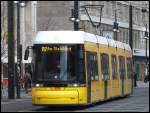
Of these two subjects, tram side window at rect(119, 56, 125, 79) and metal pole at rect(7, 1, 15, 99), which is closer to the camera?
tram side window at rect(119, 56, 125, 79)

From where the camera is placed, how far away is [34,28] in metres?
75.8

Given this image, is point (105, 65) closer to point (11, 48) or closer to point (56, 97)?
point (56, 97)

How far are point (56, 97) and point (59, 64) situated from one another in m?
1.34

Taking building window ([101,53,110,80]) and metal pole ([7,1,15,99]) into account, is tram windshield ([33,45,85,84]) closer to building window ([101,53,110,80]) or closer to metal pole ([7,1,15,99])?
building window ([101,53,110,80])

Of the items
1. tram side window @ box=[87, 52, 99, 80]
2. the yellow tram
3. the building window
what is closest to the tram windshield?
the yellow tram

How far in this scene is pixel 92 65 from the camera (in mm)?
29344

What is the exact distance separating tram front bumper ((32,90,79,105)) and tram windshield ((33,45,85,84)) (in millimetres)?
469

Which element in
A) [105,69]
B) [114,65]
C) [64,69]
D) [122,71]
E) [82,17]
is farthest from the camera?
[82,17]

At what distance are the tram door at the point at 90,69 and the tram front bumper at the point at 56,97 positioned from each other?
4.26 ft

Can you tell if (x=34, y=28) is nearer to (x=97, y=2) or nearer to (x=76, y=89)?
(x=97, y=2)

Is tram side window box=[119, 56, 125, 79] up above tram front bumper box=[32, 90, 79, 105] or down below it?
above

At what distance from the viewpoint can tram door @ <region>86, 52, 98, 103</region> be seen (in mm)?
28359

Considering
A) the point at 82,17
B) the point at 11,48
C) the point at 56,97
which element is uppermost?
the point at 82,17

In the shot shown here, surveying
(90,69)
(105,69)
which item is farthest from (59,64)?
(105,69)
